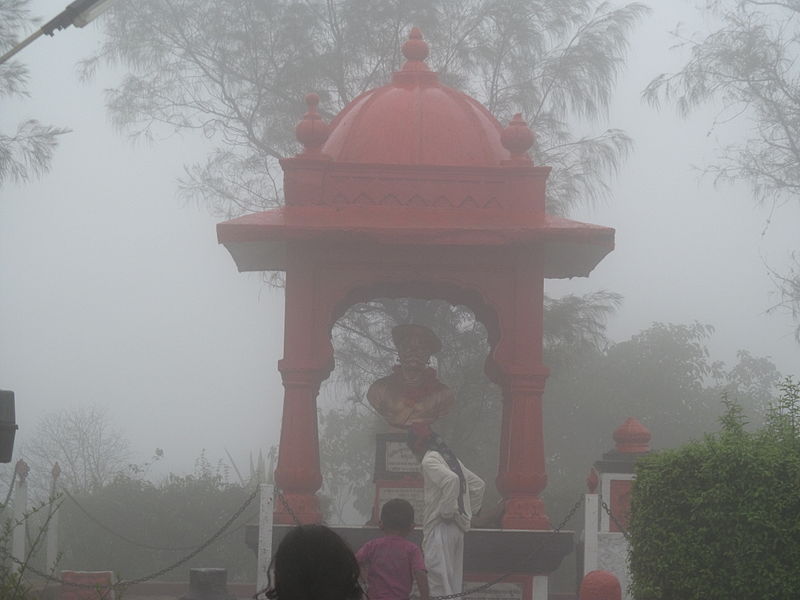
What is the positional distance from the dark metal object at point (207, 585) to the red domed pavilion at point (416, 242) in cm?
85

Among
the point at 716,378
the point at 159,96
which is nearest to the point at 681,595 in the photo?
the point at 159,96

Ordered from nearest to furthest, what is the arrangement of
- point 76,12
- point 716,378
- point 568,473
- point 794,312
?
point 76,12
point 794,312
point 568,473
point 716,378

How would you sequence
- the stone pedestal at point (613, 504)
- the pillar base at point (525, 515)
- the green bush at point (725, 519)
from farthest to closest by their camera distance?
the pillar base at point (525, 515), the stone pedestal at point (613, 504), the green bush at point (725, 519)

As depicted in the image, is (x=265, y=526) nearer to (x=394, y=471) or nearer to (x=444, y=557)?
(x=444, y=557)

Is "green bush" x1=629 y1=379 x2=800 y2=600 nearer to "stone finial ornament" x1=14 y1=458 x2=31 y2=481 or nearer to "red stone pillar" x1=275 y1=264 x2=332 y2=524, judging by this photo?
"red stone pillar" x1=275 y1=264 x2=332 y2=524

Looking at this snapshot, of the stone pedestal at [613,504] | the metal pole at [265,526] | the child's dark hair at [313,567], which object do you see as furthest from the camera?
the stone pedestal at [613,504]

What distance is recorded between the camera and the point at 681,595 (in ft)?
26.6

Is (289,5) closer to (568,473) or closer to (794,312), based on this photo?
(794,312)

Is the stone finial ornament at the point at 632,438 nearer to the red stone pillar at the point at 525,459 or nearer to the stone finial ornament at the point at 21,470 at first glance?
the red stone pillar at the point at 525,459

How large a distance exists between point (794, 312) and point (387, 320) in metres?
6.84

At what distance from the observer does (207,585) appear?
39.1ft

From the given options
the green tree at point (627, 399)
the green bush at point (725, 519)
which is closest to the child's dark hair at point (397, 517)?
the green bush at point (725, 519)

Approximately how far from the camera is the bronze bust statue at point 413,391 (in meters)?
13.7

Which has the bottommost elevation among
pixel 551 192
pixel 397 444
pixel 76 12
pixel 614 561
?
pixel 614 561
